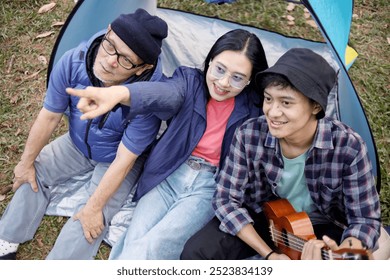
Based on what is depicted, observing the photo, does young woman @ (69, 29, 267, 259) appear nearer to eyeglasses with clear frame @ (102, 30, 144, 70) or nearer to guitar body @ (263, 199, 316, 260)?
eyeglasses with clear frame @ (102, 30, 144, 70)

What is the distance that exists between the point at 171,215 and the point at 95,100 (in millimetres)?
818

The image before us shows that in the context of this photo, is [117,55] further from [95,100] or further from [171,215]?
[171,215]

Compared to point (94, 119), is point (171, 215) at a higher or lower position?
lower

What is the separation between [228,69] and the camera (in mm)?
2270

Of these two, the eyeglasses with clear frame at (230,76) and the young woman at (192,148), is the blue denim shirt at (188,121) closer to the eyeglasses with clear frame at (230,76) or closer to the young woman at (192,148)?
the young woman at (192,148)

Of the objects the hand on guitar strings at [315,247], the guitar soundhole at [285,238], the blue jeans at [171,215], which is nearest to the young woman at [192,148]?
the blue jeans at [171,215]

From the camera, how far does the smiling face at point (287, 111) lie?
195 centimetres

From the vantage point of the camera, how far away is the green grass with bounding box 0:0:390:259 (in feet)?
10.6

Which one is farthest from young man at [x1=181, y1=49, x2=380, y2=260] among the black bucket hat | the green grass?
the green grass

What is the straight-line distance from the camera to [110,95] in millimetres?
1887

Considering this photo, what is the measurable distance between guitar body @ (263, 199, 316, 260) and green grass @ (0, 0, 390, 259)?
881 millimetres

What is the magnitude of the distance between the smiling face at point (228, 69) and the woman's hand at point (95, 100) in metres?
0.55

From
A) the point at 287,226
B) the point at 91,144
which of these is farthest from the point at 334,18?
the point at 91,144
